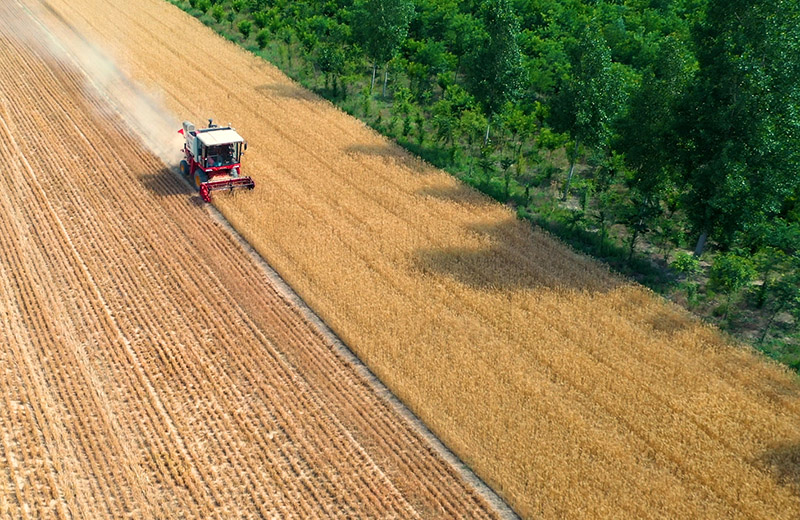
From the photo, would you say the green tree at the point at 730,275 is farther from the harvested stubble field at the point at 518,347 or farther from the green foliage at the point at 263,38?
the green foliage at the point at 263,38

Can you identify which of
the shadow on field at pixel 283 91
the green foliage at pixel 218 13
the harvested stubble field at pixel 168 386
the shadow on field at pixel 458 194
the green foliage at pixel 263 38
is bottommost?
the harvested stubble field at pixel 168 386

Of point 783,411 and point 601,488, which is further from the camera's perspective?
point 783,411

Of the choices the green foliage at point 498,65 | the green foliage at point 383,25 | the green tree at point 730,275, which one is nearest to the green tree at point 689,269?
the green tree at point 730,275

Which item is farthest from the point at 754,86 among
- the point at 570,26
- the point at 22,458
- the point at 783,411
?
the point at 570,26

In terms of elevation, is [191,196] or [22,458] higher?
[191,196]

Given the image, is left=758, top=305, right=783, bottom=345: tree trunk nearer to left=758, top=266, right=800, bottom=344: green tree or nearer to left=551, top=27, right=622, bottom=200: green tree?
left=758, top=266, right=800, bottom=344: green tree

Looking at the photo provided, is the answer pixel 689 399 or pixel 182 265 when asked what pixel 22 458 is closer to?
pixel 182 265

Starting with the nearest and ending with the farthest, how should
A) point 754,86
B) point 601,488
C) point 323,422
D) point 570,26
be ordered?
1. point 601,488
2. point 323,422
3. point 754,86
4. point 570,26
